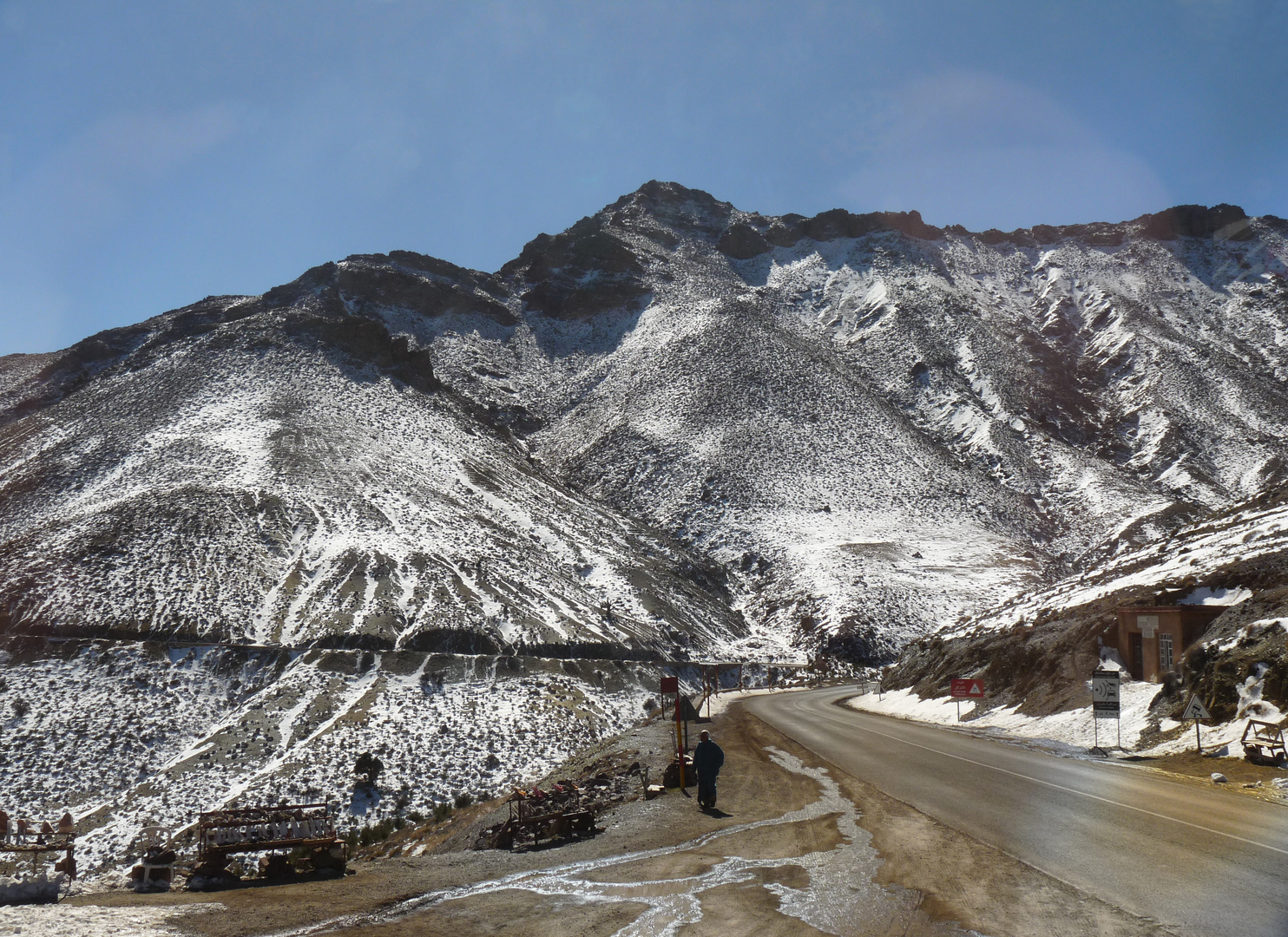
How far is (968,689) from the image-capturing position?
96.0ft

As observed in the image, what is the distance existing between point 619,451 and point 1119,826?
78.8 meters

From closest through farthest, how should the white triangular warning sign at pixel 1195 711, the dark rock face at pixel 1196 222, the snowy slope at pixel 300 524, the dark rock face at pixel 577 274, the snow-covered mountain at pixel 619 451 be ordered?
the white triangular warning sign at pixel 1195 711
the snowy slope at pixel 300 524
the snow-covered mountain at pixel 619 451
the dark rock face at pixel 577 274
the dark rock face at pixel 1196 222

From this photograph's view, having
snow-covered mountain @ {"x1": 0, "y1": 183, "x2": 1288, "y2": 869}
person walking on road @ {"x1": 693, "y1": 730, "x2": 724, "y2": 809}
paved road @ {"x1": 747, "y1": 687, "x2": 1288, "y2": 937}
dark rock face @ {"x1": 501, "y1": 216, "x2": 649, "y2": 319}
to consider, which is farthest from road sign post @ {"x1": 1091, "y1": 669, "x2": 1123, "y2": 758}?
dark rock face @ {"x1": 501, "y1": 216, "x2": 649, "y2": 319}

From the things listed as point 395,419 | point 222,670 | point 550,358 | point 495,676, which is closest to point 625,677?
point 495,676

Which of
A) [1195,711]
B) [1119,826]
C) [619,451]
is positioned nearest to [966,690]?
[1195,711]

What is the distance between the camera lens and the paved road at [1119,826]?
Answer: 24.7 feet

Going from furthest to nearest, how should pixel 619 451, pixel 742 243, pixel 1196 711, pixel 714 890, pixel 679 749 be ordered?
pixel 742 243, pixel 619 451, pixel 679 749, pixel 1196 711, pixel 714 890

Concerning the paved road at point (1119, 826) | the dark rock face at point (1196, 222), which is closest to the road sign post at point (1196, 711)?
the paved road at point (1119, 826)

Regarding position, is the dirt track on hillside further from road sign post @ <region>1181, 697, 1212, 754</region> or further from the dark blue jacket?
road sign post @ <region>1181, 697, 1212, 754</region>

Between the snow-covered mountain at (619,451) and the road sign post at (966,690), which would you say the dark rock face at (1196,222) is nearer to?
the snow-covered mountain at (619,451)

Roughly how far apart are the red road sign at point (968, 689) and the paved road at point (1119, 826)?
27.6ft

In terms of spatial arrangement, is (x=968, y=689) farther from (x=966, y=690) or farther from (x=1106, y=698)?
(x=1106, y=698)

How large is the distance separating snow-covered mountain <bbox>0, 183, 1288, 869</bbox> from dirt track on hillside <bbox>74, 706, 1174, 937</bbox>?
1867 cm

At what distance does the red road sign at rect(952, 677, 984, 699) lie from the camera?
1140 inches
